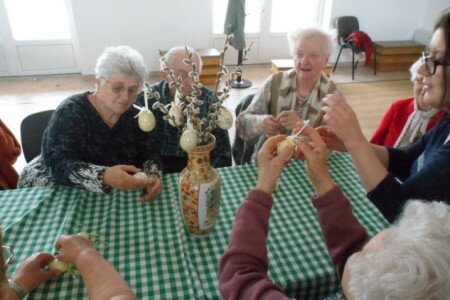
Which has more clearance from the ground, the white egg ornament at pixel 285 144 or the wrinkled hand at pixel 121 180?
the white egg ornament at pixel 285 144

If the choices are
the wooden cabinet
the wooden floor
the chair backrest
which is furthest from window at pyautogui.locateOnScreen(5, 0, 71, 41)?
the wooden cabinet

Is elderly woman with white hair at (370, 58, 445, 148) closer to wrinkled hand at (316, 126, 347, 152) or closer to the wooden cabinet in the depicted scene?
wrinkled hand at (316, 126, 347, 152)

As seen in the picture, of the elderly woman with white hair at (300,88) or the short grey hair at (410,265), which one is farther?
the elderly woman with white hair at (300,88)

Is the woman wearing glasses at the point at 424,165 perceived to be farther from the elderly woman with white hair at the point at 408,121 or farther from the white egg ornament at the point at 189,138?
the elderly woman with white hair at the point at 408,121

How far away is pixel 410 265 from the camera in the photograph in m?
0.71

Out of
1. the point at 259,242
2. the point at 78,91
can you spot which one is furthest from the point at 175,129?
the point at 78,91

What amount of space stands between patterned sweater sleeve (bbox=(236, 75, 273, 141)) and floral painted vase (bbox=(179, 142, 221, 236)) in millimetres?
840

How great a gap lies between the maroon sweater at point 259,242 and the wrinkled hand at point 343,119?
0.94 feet

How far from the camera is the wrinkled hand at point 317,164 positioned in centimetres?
114

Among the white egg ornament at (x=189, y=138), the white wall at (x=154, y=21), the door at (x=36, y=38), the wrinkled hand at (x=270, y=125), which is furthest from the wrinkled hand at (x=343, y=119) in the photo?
the door at (x=36, y=38)

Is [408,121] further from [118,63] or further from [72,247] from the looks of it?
[72,247]

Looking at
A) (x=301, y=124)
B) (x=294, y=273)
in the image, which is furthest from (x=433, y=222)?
(x=301, y=124)

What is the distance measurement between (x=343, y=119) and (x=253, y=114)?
967 millimetres

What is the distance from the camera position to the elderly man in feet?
6.98
